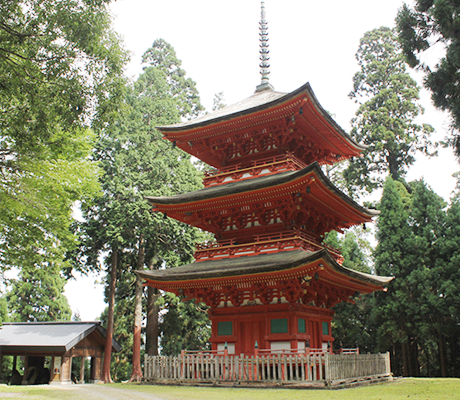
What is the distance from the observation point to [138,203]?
26594mm

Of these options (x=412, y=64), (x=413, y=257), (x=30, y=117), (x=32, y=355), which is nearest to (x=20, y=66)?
(x=30, y=117)

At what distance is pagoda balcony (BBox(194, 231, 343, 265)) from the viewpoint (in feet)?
52.4

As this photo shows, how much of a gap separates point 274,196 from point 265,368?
6.23 m

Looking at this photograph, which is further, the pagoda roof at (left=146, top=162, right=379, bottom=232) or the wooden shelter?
the wooden shelter

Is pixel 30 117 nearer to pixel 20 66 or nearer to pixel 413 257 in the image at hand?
pixel 20 66

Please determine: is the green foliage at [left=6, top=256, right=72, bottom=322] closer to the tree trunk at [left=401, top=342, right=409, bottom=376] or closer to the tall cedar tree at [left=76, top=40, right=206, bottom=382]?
the tall cedar tree at [left=76, top=40, right=206, bottom=382]

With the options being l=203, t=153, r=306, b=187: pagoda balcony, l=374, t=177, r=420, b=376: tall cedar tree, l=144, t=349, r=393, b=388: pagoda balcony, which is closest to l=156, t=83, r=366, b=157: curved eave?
l=203, t=153, r=306, b=187: pagoda balcony

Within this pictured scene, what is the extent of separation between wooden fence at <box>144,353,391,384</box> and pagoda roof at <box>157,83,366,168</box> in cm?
862

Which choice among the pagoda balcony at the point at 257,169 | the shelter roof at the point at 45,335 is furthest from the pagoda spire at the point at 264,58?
the shelter roof at the point at 45,335

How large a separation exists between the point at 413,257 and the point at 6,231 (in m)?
21.7

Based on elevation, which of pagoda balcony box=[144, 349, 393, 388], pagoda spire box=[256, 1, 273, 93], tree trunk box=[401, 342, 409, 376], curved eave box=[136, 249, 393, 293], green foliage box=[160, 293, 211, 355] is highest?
pagoda spire box=[256, 1, 273, 93]

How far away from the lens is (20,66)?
1055 cm

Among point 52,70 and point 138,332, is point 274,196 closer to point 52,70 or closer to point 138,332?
point 52,70

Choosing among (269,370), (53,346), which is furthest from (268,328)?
(53,346)
